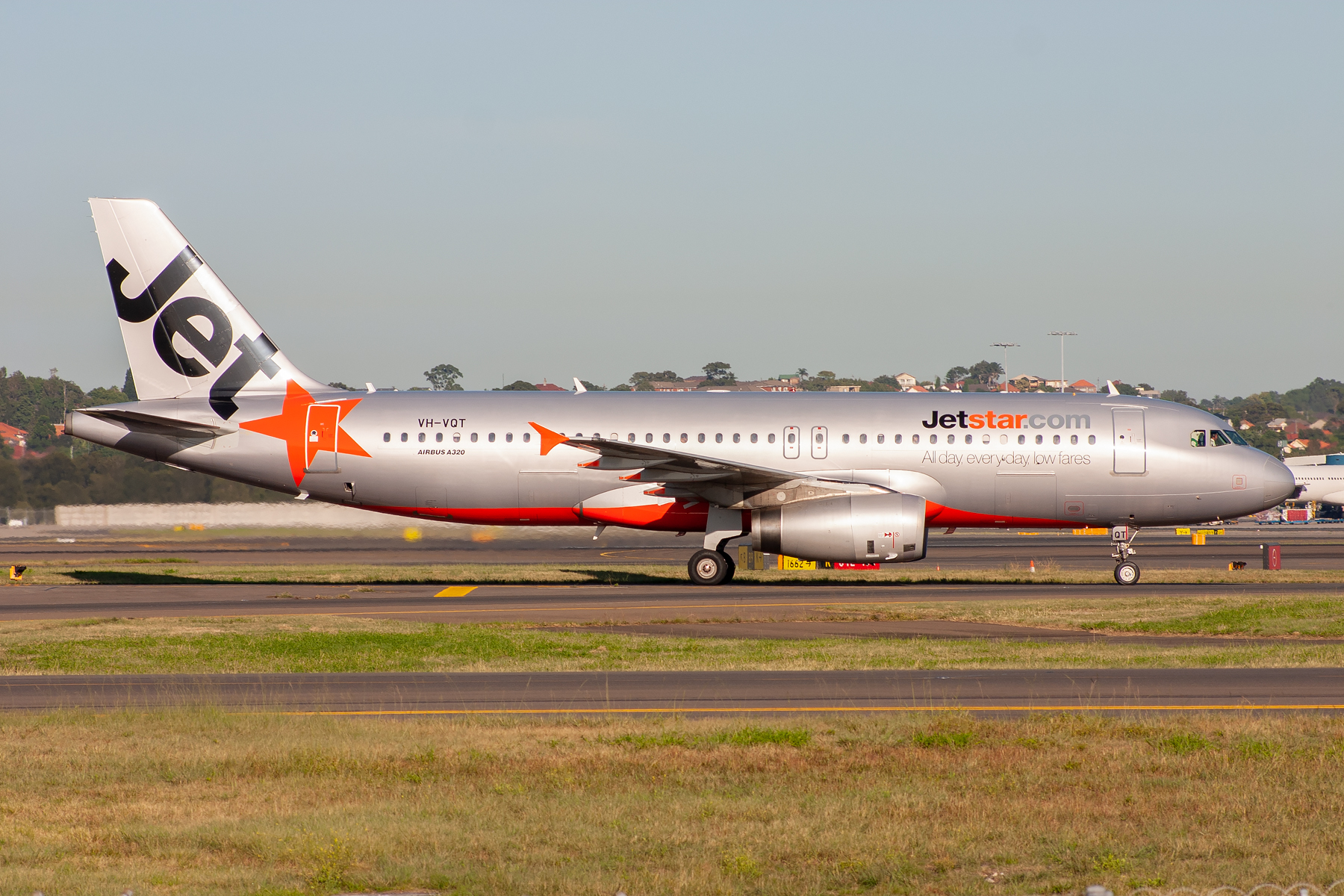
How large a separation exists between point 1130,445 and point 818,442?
26.8ft

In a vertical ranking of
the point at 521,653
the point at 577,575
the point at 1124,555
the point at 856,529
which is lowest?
the point at 521,653

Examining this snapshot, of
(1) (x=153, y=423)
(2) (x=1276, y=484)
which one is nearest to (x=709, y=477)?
(1) (x=153, y=423)

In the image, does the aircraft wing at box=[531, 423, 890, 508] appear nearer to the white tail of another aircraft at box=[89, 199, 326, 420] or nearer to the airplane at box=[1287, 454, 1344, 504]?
the white tail of another aircraft at box=[89, 199, 326, 420]

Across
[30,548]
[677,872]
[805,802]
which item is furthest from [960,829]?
[30,548]

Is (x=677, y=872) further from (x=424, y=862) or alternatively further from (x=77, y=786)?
(x=77, y=786)

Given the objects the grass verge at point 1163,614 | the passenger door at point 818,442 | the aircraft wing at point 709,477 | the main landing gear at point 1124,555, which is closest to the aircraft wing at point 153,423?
the aircraft wing at point 709,477

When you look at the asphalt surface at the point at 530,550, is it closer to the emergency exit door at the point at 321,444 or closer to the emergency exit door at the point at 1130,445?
the emergency exit door at the point at 1130,445

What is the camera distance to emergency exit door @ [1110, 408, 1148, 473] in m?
33.1

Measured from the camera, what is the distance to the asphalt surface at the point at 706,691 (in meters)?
15.3

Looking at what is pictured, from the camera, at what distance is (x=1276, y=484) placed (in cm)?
3328

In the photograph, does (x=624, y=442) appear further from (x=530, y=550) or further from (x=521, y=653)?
(x=530, y=550)

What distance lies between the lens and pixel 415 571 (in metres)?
Answer: 38.8

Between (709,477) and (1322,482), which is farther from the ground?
(1322,482)

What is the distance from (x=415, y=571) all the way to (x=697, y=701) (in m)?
24.3
